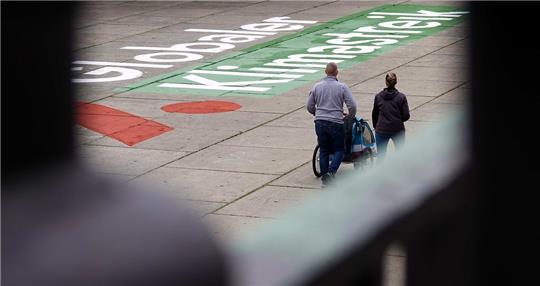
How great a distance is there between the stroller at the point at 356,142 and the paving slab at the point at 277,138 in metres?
1.57

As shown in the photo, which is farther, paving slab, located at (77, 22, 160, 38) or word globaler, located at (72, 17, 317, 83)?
paving slab, located at (77, 22, 160, 38)

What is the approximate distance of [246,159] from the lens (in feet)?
52.2

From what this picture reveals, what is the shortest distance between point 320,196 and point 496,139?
14 cm

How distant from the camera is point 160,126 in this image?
1800 cm

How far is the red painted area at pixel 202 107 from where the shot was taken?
63.0ft

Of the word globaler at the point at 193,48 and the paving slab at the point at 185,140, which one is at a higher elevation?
the word globaler at the point at 193,48

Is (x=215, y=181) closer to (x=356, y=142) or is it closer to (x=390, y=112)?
(x=356, y=142)

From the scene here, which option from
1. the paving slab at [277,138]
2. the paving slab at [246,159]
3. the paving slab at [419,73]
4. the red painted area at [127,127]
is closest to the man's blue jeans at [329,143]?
the paving slab at [246,159]

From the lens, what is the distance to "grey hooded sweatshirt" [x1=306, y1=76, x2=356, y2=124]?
14602 millimetres

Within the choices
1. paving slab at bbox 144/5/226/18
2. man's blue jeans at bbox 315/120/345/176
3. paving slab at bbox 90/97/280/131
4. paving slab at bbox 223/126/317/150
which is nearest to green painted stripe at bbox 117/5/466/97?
paving slab at bbox 90/97/280/131

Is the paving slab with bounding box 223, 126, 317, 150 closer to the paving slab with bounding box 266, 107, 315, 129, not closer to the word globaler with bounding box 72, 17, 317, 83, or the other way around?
the paving slab with bounding box 266, 107, 315, 129

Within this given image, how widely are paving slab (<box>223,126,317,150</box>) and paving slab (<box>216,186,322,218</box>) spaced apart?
2.41m

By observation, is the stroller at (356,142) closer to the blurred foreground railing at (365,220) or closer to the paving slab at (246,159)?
the paving slab at (246,159)

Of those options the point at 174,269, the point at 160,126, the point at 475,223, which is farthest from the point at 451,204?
the point at 160,126
